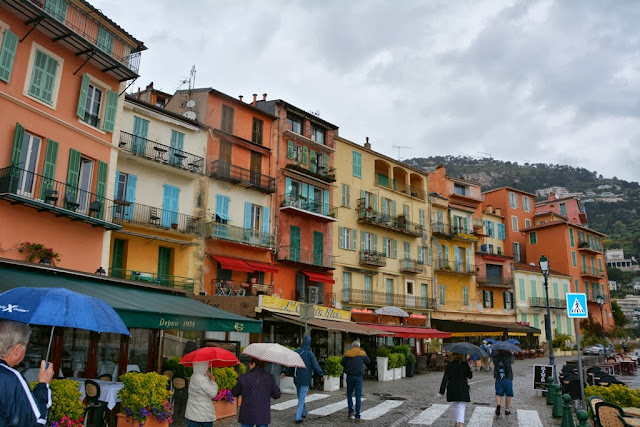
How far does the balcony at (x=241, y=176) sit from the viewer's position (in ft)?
87.6

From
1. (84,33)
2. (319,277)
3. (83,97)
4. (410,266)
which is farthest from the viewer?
(410,266)

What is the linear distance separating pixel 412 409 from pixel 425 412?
589mm

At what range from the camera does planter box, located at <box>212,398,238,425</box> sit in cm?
1176

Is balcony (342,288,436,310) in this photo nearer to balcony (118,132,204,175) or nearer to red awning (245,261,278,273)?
red awning (245,261,278,273)

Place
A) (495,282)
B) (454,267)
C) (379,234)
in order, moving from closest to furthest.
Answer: (379,234)
(454,267)
(495,282)

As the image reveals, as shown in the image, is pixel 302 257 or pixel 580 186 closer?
pixel 302 257

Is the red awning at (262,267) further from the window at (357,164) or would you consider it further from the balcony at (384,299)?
the window at (357,164)

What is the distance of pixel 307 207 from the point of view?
31.5 meters

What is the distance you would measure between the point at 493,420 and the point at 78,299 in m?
9.78

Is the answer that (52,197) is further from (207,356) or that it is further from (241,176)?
(241,176)

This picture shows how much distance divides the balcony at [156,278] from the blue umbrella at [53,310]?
48.9ft

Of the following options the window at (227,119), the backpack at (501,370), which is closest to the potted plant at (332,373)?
the backpack at (501,370)

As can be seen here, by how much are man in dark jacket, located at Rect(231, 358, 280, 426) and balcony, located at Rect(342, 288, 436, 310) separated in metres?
25.3

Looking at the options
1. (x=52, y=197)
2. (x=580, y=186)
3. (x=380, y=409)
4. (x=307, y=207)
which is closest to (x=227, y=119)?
(x=307, y=207)
